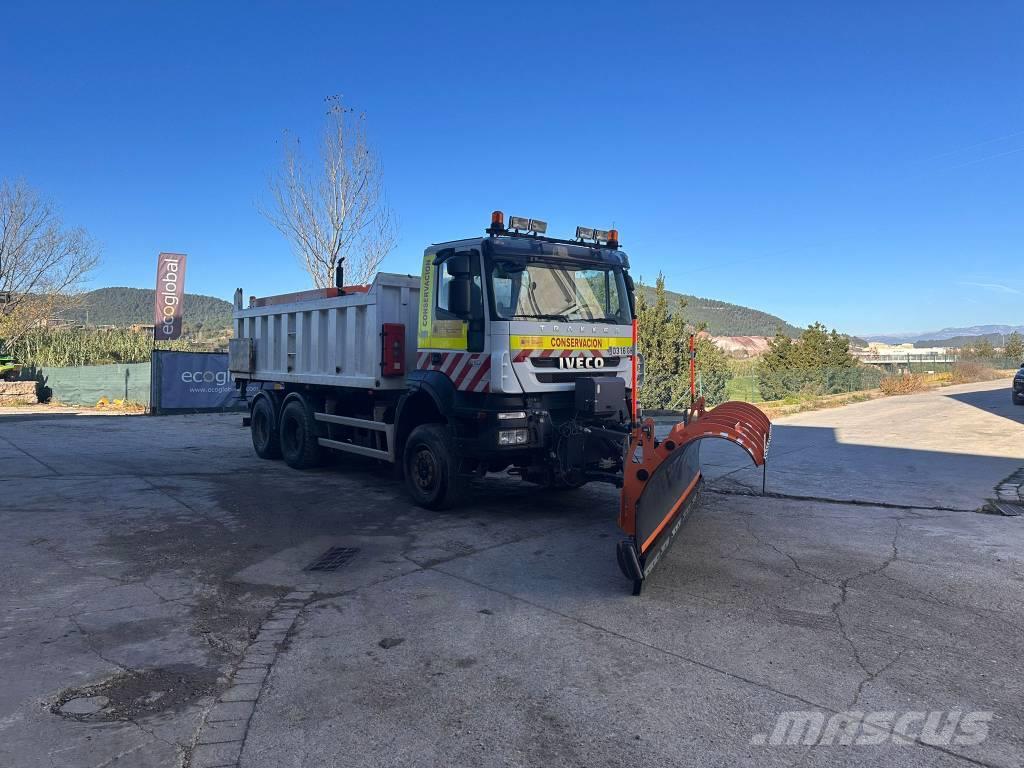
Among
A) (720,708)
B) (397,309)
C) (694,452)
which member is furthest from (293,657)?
(397,309)

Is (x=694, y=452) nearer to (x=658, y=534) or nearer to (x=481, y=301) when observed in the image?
(x=658, y=534)

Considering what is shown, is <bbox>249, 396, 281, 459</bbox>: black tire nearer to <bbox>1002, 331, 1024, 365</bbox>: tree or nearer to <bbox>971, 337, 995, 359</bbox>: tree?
<bbox>971, 337, 995, 359</bbox>: tree

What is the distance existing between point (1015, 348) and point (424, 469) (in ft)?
200

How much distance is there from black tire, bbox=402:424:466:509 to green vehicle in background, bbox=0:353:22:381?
88.5 feet

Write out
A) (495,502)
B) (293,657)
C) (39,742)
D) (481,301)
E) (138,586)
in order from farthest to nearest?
(495,502) < (481,301) < (138,586) < (293,657) < (39,742)

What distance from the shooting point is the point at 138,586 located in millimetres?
5629

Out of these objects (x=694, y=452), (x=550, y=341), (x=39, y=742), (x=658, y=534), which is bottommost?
(x=39, y=742)

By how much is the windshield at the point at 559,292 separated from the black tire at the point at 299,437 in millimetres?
4834

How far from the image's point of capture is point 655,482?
562cm

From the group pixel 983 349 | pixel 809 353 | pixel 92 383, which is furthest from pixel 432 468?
pixel 983 349

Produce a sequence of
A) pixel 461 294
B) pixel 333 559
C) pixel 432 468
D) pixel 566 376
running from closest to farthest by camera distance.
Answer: pixel 333 559, pixel 461 294, pixel 566 376, pixel 432 468

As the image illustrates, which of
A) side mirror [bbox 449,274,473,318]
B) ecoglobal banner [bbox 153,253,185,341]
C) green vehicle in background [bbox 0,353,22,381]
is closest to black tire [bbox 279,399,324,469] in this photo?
side mirror [bbox 449,274,473,318]

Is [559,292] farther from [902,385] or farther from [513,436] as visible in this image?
[902,385]

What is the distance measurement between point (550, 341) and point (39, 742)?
5.49m
